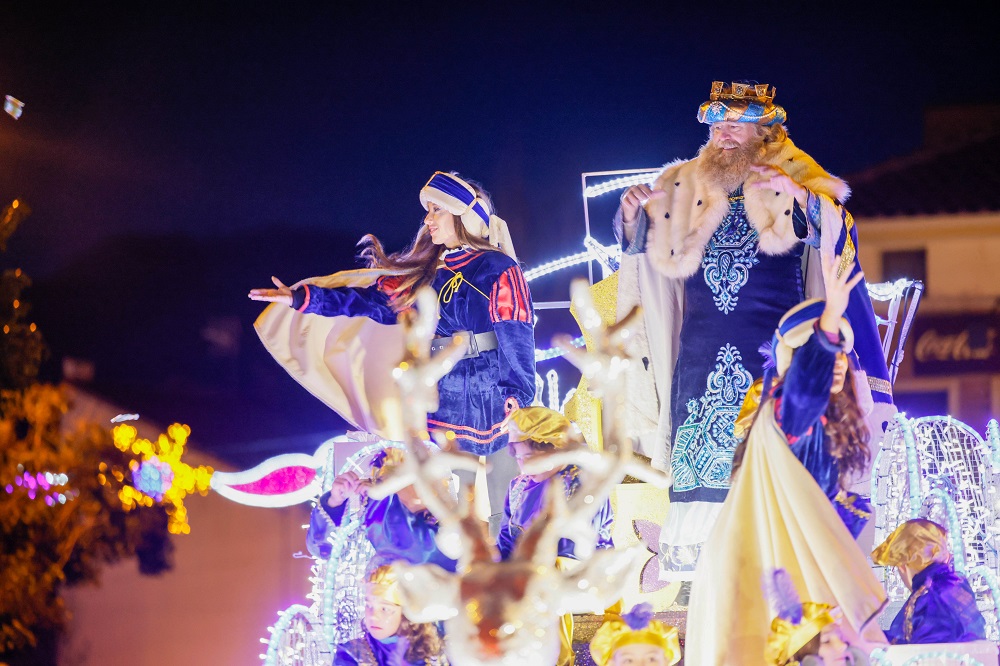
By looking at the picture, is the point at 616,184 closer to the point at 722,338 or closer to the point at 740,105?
the point at 740,105

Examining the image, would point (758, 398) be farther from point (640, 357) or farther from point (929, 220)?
point (929, 220)

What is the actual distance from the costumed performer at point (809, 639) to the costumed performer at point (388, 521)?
145cm

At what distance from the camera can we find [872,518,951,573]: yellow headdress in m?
4.19

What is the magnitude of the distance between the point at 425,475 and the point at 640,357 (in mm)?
2011

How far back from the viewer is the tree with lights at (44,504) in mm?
8453

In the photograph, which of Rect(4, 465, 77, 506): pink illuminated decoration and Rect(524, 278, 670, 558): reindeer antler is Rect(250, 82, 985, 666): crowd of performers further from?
Rect(4, 465, 77, 506): pink illuminated decoration

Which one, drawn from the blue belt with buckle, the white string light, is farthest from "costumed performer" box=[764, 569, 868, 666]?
the white string light

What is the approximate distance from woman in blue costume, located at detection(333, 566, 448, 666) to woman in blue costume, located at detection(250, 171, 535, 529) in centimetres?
65

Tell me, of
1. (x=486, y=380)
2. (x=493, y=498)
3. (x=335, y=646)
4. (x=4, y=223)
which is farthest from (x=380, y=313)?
(x=4, y=223)

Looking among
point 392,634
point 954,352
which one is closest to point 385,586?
point 392,634

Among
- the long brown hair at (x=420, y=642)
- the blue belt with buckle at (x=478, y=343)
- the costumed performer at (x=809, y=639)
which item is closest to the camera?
the costumed performer at (x=809, y=639)

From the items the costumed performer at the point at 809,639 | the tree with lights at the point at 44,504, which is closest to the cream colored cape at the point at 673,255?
the costumed performer at the point at 809,639

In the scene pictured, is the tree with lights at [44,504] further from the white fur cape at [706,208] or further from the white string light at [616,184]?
the white fur cape at [706,208]

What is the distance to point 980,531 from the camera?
5062 mm
